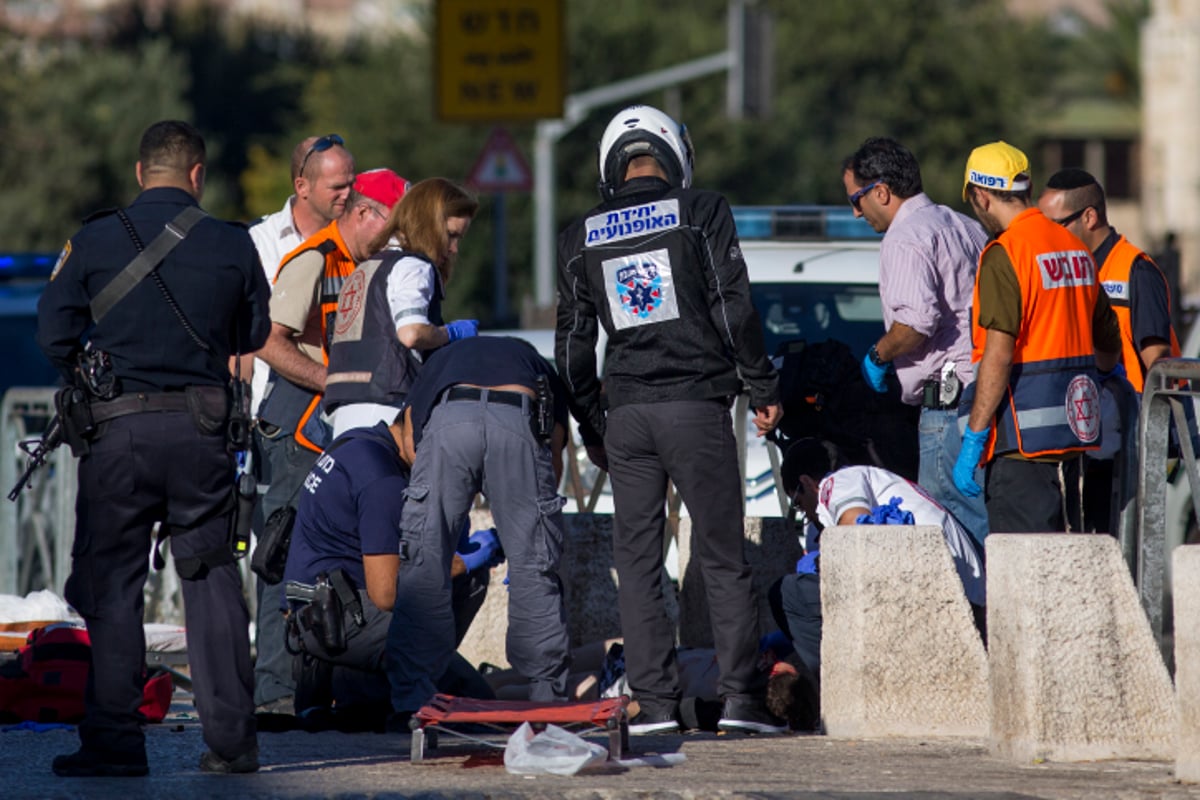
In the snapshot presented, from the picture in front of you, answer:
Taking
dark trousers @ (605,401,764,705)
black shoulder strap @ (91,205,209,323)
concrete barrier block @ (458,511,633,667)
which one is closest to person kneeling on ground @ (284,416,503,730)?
dark trousers @ (605,401,764,705)

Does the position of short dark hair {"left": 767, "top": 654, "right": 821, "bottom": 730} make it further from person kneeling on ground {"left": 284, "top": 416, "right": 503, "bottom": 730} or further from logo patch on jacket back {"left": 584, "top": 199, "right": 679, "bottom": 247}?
logo patch on jacket back {"left": 584, "top": 199, "right": 679, "bottom": 247}

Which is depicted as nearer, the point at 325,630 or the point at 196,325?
the point at 196,325

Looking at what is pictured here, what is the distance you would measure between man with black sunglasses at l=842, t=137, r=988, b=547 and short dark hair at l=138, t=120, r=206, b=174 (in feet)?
8.74

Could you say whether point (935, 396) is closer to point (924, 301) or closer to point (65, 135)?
point (924, 301)

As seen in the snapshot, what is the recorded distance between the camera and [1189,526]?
10992 mm

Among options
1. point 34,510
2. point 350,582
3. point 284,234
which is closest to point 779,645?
point 350,582

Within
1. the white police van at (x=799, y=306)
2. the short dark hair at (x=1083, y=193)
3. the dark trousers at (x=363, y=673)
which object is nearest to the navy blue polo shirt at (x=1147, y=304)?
the short dark hair at (x=1083, y=193)

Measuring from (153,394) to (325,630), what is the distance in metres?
1.55

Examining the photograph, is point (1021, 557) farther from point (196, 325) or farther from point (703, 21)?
point (703, 21)

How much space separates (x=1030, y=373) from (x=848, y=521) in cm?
79

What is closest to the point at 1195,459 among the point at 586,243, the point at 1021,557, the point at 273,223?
the point at 1021,557

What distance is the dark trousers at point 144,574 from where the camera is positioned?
5.71 m

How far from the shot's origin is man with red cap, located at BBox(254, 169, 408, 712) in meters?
7.78

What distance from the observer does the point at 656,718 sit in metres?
6.96
